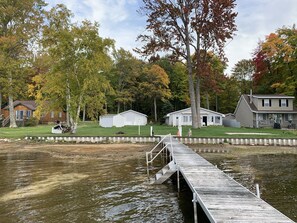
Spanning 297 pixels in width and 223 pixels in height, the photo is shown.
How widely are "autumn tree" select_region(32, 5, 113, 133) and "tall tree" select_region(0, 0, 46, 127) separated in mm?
10847

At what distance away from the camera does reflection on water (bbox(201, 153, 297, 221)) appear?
348 inches

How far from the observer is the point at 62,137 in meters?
26.9

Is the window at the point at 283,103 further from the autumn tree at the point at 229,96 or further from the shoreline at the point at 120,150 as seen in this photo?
the shoreline at the point at 120,150

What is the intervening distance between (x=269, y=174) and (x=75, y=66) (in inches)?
882

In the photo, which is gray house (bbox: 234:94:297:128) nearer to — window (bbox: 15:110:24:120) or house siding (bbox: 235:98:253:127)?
house siding (bbox: 235:98:253:127)

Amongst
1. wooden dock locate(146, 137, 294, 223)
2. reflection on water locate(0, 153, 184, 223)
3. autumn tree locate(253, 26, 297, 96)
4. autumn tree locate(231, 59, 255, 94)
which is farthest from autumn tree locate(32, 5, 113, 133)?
autumn tree locate(231, 59, 255, 94)

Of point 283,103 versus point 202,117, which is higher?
point 283,103

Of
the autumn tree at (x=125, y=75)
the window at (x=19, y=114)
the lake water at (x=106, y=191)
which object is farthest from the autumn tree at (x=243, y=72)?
the lake water at (x=106, y=191)

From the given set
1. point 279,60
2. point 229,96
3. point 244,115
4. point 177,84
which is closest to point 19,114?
point 177,84

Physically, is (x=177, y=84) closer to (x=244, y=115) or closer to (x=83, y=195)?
(x=244, y=115)

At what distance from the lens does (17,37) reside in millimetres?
38375

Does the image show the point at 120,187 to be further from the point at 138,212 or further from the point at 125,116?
the point at 125,116

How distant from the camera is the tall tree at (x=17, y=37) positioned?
38250 mm

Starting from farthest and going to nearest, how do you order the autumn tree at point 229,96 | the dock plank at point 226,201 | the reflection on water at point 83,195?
the autumn tree at point 229,96 < the reflection on water at point 83,195 < the dock plank at point 226,201
